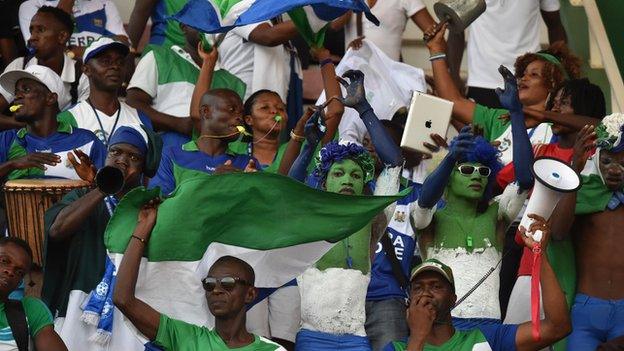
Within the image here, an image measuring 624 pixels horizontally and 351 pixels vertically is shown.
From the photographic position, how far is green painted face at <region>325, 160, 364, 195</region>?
34.5 feet

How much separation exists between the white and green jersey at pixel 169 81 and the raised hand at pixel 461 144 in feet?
9.78

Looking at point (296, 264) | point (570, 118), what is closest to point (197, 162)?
point (296, 264)

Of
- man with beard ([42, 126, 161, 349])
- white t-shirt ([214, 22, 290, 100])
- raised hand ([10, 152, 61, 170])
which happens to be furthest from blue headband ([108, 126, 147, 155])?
white t-shirt ([214, 22, 290, 100])

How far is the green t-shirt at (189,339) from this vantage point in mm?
9359

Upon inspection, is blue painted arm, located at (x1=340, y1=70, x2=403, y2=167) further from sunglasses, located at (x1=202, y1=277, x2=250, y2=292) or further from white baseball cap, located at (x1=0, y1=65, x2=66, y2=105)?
white baseball cap, located at (x1=0, y1=65, x2=66, y2=105)

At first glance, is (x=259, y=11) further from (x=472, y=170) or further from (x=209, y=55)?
(x=472, y=170)

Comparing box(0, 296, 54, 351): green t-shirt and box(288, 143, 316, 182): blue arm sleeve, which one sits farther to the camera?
box(288, 143, 316, 182): blue arm sleeve

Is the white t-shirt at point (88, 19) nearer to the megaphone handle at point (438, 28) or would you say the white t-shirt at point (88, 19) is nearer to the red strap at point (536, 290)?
the megaphone handle at point (438, 28)

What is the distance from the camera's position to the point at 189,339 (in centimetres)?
940

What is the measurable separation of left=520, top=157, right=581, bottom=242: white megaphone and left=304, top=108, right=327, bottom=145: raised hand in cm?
142

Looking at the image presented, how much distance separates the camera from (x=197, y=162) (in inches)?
444

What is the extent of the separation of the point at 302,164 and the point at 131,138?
3.25ft

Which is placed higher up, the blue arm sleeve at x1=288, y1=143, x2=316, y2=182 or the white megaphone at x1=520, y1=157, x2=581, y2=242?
the white megaphone at x1=520, y1=157, x2=581, y2=242

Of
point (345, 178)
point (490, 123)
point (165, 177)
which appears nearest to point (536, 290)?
point (345, 178)
